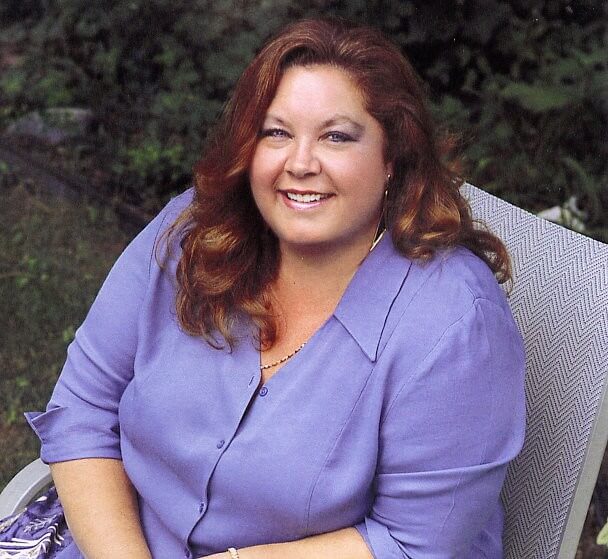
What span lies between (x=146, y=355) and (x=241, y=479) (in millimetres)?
342

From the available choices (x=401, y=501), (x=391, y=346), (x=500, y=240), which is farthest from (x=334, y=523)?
(x=500, y=240)

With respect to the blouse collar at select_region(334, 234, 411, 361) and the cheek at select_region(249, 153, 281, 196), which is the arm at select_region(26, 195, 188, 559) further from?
the blouse collar at select_region(334, 234, 411, 361)

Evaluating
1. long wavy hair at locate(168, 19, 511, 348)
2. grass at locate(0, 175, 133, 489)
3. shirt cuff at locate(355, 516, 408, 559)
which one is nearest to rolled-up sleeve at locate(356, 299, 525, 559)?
shirt cuff at locate(355, 516, 408, 559)

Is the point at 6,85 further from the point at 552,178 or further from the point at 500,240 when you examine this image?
the point at 500,240

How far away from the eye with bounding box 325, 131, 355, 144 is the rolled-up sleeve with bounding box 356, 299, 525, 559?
350mm

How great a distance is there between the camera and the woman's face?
1824 millimetres

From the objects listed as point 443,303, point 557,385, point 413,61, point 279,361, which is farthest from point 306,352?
point 413,61

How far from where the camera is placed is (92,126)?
18.3ft

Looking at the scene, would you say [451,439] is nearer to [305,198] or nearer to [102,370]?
[305,198]

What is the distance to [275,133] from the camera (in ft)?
6.19

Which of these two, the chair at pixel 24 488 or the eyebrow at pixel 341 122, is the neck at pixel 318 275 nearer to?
the eyebrow at pixel 341 122

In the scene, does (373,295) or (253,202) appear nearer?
(373,295)

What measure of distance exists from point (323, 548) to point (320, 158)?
2.17 ft

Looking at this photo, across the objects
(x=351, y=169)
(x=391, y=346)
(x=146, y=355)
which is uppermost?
(x=351, y=169)
